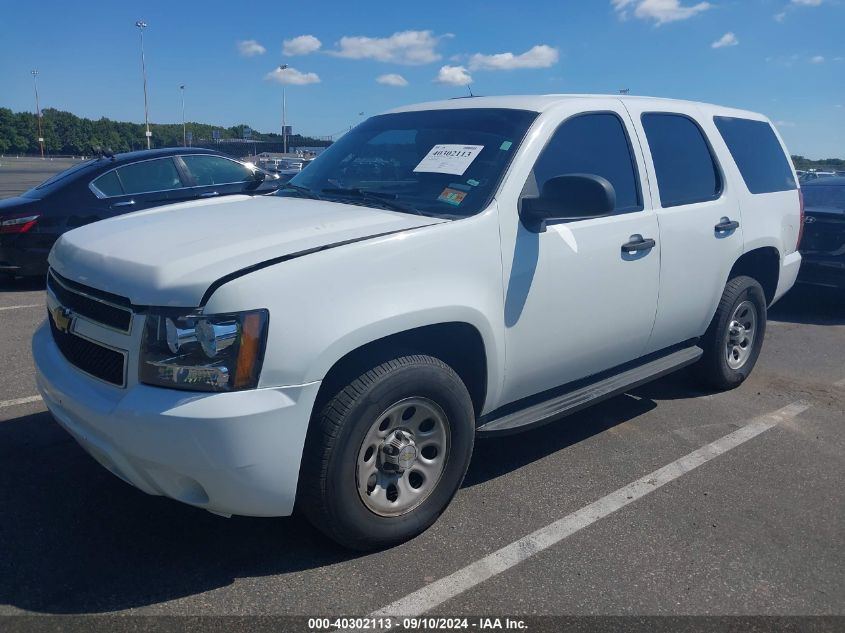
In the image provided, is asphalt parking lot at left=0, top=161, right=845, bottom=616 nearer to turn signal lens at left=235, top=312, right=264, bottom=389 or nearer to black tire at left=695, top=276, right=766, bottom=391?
black tire at left=695, top=276, right=766, bottom=391

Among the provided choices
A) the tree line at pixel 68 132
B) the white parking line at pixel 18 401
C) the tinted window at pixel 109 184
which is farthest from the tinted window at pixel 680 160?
the tree line at pixel 68 132

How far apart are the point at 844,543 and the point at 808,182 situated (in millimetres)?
7459

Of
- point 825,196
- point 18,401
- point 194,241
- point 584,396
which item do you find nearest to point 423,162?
point 194,241

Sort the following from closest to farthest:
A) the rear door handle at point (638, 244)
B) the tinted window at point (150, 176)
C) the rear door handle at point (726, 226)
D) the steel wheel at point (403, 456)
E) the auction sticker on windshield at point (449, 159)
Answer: the steel wheel at point (403, 456) < the auction sticker on windshield at point (449, 159) < the rear door handle at point (638, 244) < the rear door handle at point (726, 226) < the tinted window at point (150, 176)

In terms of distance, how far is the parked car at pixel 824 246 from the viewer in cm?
777

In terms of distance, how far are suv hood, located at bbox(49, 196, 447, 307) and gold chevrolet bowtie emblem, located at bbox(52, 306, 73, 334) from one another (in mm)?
153

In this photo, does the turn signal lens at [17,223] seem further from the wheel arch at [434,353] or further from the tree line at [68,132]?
the tree line at [68,132]

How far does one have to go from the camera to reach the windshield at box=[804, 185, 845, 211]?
8298mm

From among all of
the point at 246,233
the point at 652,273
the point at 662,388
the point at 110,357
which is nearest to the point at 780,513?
the point at 652,273

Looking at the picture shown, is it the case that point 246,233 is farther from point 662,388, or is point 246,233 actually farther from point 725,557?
point 662,388

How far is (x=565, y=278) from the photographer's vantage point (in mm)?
3498

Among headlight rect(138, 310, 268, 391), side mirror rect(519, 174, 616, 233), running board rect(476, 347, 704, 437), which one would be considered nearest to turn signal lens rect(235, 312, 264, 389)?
headlight rect(138, 310, 268, 391)

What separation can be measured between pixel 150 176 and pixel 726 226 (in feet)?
21.2

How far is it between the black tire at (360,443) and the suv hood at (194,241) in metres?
0.58
